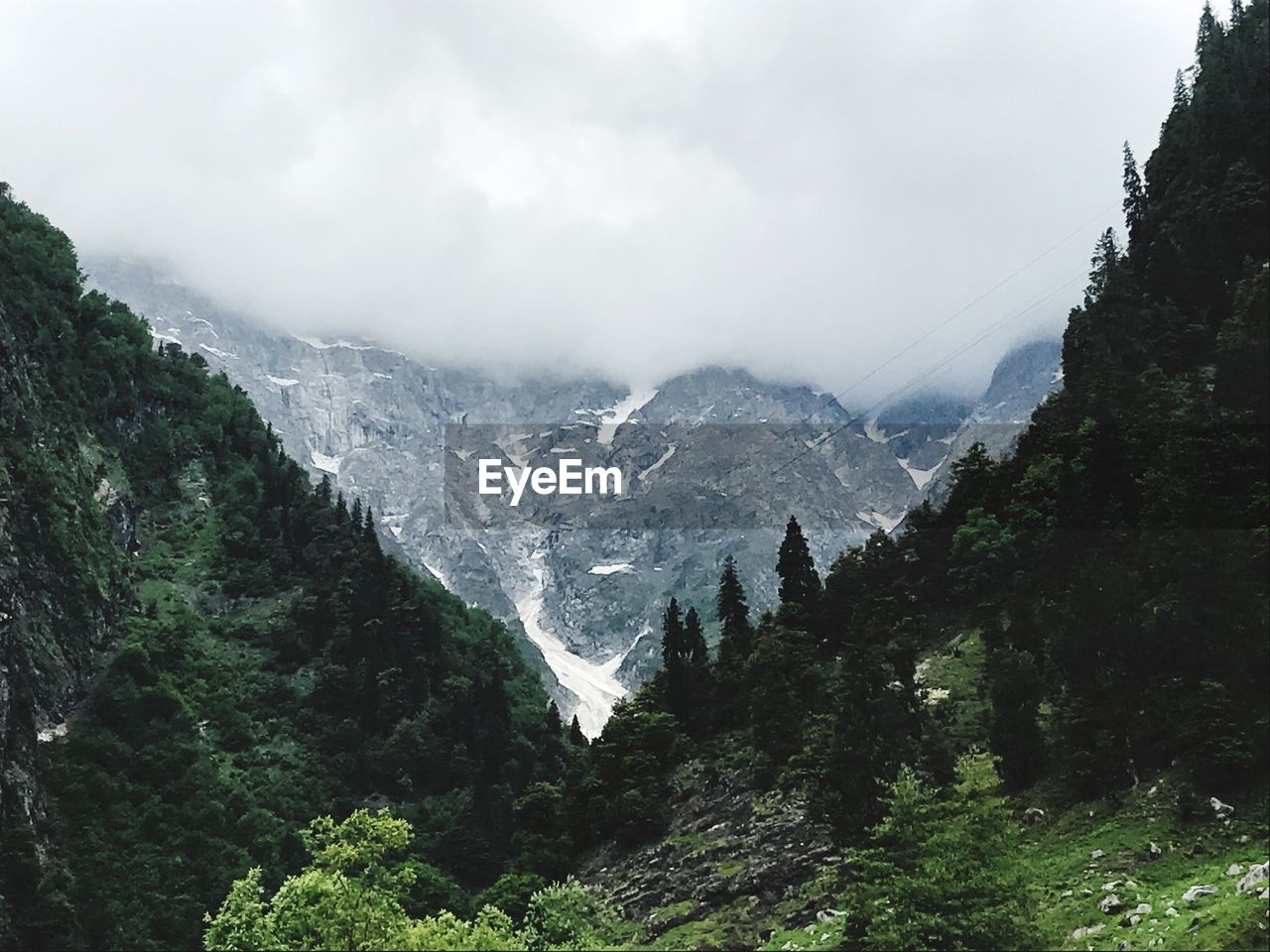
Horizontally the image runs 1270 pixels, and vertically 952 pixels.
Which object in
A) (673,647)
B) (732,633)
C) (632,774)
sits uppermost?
(732,633)

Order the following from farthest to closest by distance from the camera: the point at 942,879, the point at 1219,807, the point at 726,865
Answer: the point at 726,865, the point at 1219,807, the point at 942,879

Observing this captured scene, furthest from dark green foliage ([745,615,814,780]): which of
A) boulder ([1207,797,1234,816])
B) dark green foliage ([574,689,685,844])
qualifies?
boulder ([1207,797,1234,816])

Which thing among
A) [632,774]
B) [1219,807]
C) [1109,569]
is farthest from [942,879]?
[632,774]

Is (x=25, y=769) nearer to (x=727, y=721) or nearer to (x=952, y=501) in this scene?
(x=727, y=721)

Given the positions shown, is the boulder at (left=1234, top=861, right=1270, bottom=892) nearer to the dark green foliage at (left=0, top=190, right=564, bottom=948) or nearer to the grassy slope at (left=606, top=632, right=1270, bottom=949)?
the grassy slope at (left=606, top=632, right=1270, bottom=949)

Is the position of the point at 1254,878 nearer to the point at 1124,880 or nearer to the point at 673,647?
the point at 1124,880

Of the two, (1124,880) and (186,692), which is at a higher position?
(186,692)

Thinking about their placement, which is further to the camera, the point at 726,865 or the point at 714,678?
the point at 714,678
